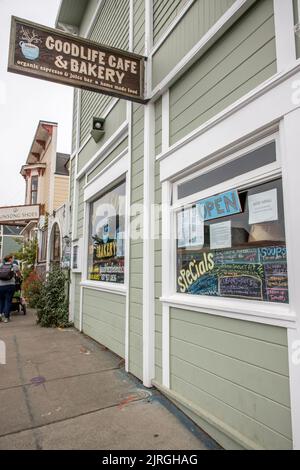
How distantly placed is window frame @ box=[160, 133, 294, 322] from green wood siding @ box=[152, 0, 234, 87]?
1389 mm

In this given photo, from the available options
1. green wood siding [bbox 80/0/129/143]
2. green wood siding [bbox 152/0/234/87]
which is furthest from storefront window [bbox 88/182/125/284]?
green wood siding [bbox 152/0/234/87]

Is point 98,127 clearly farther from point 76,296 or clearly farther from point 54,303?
point 54,303

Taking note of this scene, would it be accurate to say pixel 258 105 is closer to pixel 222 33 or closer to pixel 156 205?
pixel 222 33

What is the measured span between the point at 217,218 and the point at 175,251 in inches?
30.7

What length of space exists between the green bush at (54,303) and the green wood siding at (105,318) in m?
1.11

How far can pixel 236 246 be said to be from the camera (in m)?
2.81

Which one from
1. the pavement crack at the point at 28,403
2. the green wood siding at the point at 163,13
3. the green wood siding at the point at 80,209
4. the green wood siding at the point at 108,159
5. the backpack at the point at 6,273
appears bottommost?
the pavement crack at the point at 28,403

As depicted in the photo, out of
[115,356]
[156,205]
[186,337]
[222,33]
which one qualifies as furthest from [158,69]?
[115,356]

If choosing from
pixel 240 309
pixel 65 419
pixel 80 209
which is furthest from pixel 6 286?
pixel 240 309

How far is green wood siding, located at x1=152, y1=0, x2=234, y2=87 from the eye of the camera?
306 cm

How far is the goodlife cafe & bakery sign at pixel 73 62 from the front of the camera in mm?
3535

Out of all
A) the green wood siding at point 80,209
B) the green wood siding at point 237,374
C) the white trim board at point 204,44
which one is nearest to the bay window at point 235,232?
the green wood siding at point 237,374

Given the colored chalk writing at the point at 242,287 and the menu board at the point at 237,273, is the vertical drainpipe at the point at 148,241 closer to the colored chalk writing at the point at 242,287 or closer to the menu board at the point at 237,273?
the menu board at the point at 237,273

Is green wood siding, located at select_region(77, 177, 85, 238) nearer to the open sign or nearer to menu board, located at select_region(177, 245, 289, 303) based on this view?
menu board, located at select_region(177, 245, 289, 303)
